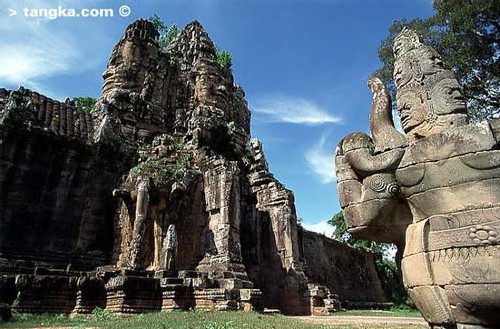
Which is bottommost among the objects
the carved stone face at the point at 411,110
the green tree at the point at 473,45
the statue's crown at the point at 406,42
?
the carved stone face at the point at 411,110

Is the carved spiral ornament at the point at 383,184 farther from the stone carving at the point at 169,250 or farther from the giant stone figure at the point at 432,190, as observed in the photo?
the stone carving at the point at 169,250

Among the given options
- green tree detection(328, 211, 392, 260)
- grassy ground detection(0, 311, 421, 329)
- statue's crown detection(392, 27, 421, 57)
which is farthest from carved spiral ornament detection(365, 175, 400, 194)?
green tree detection(328, 211, 392, 260)

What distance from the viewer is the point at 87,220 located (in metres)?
14.4

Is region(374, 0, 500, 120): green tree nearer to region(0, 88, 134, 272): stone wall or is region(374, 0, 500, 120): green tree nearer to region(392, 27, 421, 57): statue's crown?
region(392, 27, 421, 57): statue's crown

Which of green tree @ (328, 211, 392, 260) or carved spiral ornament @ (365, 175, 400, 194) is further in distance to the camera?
green tree @ (328, 211, 392, 260)

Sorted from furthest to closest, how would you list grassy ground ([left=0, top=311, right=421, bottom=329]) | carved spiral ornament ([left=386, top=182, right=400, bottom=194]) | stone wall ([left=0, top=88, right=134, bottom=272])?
stone wall ([left=0, top=88, right=134, bottom=272])
grassy ground ([left=0, top=311, right=421, bottom=329])
carved spiral ornament ([left=386, top=182, right=400, bottom=194])

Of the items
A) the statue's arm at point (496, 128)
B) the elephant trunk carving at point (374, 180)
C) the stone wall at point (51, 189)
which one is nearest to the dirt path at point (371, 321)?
the elephant trunk carving at point (374, 180)

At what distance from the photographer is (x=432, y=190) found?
345cm

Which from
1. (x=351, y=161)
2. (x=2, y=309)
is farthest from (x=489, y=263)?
(x=2, y=309)

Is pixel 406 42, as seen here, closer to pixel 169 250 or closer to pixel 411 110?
pixel 411 110

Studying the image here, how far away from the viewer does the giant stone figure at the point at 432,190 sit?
10.3 ft

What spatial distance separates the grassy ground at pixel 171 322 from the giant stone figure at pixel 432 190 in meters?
4.20

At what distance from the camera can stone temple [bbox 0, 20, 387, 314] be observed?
11.6 meters

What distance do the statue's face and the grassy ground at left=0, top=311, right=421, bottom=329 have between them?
A: 496cm
